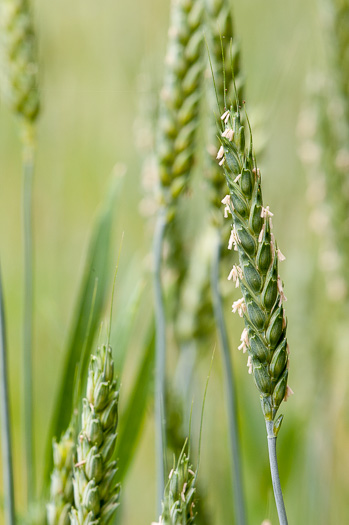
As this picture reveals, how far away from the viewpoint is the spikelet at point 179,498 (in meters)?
0.27

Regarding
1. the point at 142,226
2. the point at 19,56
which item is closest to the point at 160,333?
the point at 19,56

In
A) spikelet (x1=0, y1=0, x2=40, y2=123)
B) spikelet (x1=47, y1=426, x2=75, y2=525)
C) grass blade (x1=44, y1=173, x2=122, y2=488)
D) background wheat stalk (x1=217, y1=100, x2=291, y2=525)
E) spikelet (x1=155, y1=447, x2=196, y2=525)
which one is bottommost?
spikelet (x1=155, y1=447, x2=196, y2=525)

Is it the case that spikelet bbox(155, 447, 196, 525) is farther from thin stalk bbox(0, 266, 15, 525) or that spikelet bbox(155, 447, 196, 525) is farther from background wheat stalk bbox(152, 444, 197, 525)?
thin stalk bbox(0, 266, 15, 525)

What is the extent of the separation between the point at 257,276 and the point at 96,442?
0.37ft

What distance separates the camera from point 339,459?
37.3 inches

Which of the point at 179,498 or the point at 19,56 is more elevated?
the point at 19,56

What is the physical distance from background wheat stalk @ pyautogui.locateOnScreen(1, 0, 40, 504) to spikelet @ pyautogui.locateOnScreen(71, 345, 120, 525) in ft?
0.75

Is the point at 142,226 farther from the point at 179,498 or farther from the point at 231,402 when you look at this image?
the point at 179,498

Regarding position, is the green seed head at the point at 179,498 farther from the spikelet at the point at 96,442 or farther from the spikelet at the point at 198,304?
the spikelet at the point at 198,304

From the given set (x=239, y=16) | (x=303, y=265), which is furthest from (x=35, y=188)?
(x=303, y=265)

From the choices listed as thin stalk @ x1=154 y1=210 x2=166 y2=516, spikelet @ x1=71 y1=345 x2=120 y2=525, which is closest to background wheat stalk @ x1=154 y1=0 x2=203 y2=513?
thin stalk @ x1=154 y1=210 x2=166 y2=516

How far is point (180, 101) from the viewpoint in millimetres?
447

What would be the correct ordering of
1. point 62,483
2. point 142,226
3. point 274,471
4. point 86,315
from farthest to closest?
Result: point 142,226
point 86,315
point 62,483
point 274,471

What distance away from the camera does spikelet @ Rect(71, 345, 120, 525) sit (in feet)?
1.00
